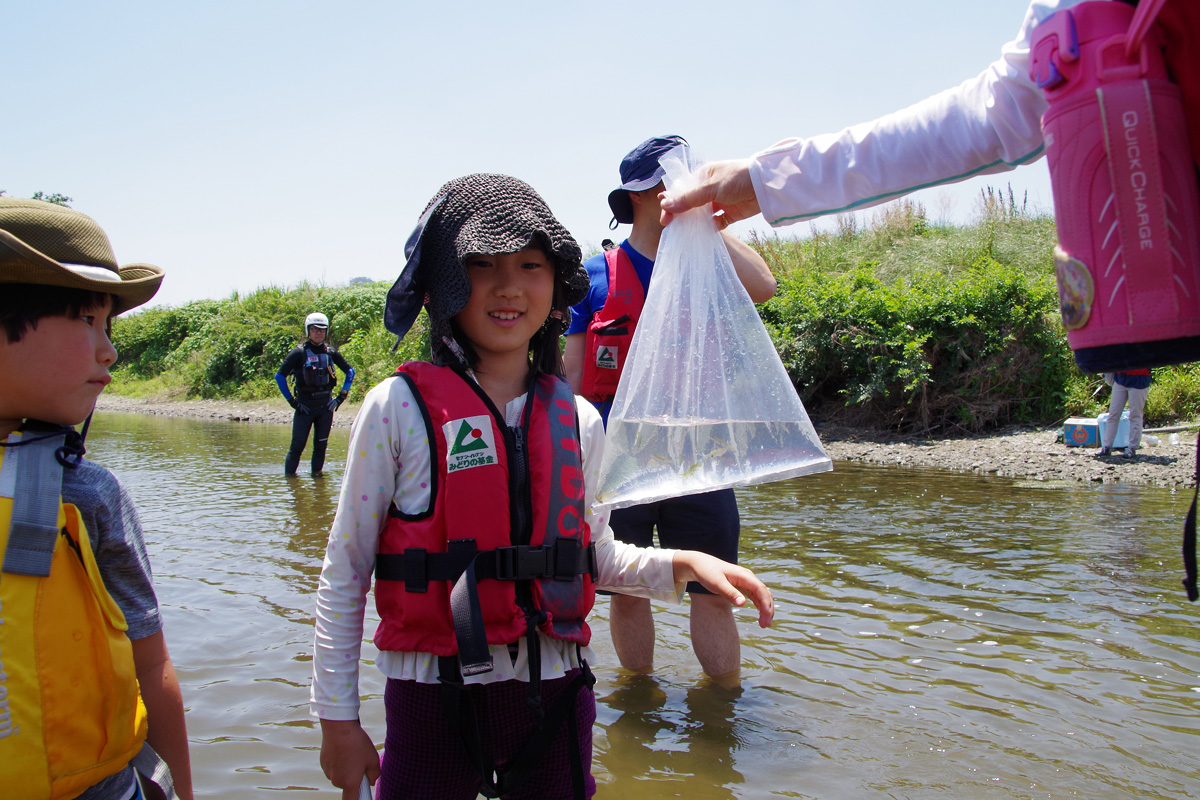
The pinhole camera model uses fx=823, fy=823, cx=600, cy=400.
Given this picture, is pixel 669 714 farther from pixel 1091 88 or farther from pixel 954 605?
pixel 1091 88

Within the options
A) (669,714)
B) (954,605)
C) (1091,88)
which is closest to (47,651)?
(1091,88)

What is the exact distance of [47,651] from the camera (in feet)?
4.25

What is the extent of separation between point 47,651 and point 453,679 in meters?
0.71

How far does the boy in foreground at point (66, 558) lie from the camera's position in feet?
4.19

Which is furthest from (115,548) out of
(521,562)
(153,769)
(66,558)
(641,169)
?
(641,169)

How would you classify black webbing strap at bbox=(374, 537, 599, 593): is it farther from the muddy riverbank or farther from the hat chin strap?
the muddy riverbank

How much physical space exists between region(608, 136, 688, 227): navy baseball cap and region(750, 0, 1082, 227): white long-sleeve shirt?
0.98m

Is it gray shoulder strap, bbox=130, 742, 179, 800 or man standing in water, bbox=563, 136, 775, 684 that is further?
man standing in water, bbox=563, 136, 775, 684

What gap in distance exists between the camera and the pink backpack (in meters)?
1.21

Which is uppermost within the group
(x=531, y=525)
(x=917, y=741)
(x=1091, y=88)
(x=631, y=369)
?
(x=1091, y=88)

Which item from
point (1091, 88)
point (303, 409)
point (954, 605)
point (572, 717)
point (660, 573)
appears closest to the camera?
point (1091, 88)

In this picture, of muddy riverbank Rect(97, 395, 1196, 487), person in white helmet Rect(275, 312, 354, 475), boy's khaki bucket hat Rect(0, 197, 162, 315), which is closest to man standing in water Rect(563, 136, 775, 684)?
boy's khaki bucket hat Rect(0, 197, 162, 315)

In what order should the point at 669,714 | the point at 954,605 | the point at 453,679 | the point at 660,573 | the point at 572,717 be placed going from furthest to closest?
the point at 954,605, the point at 669,714, the point at 660,573, the point at 572,717, the point at 453,679

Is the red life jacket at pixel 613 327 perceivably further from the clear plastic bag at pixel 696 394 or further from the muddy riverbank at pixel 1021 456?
the muddy riverbank at pixel 1021 456
